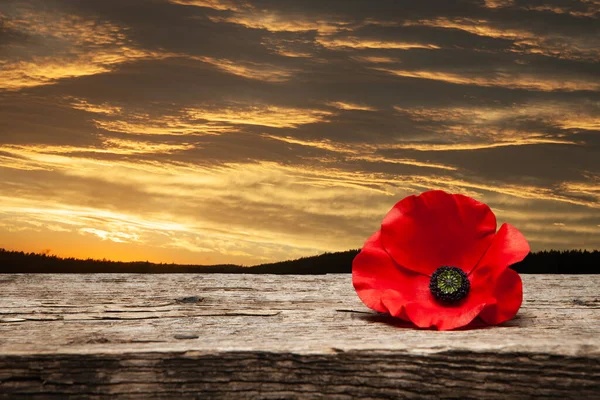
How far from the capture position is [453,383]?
125cm

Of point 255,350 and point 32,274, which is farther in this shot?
point 32,274

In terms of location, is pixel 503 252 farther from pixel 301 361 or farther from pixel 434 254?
pixel 301 361

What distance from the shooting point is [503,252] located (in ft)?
5.55

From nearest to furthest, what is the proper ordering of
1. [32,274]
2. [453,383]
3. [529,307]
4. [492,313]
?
[453,383], [492,313], [529,307], [32,274]

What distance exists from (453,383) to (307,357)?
32 cm

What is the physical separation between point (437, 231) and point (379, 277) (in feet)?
0.75

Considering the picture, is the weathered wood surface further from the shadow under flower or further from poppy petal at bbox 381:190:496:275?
poppy petal at bbox 381:190:496:275

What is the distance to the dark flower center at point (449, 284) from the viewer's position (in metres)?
1.69

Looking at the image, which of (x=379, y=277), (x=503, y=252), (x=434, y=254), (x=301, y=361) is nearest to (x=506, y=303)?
(x=503, y=252)

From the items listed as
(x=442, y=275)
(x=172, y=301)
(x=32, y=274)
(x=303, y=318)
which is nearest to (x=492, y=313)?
(x=442, y=275)

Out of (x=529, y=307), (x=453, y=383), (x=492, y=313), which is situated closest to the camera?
(x=453, y=383)

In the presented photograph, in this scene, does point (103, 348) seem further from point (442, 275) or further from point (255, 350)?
point (442, 275)

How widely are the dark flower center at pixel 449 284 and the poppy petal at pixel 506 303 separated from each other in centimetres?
9

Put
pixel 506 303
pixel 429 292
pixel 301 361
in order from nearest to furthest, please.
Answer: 1. pixel 301 361
2. pixel 506 303
3. pixel 429 292
